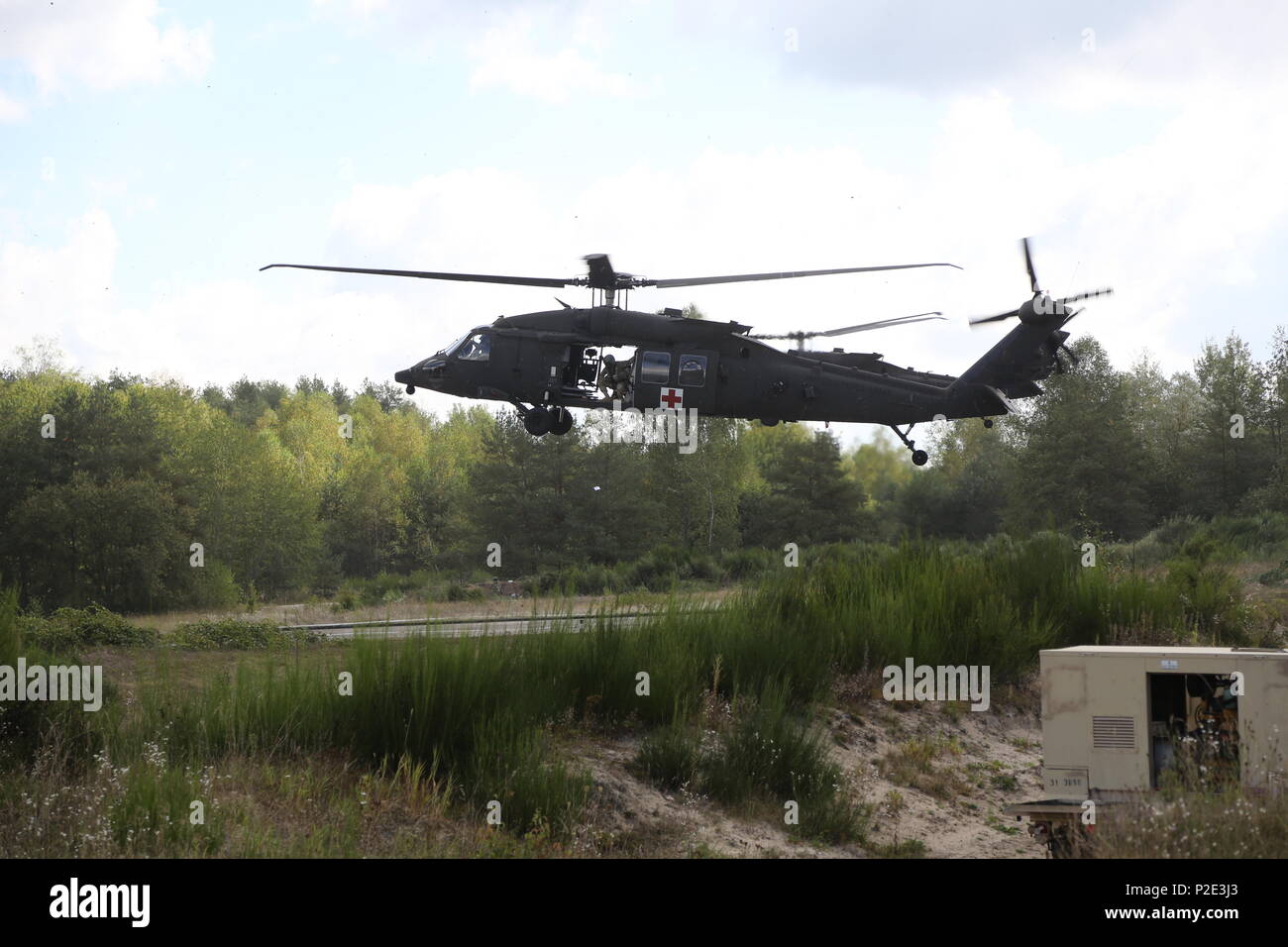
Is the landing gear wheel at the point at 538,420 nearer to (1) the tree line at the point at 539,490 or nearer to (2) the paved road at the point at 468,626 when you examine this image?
(2) the paved road at the point at 468,626

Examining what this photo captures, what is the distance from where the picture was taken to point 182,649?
60.6 feet

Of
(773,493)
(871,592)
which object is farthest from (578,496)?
(871,592)

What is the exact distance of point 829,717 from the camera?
698 inches

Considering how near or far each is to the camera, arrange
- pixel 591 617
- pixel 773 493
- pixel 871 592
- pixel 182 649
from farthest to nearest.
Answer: pixel 773 493 < pixel 871 592 < pixel 182 649 < pixel 591 617

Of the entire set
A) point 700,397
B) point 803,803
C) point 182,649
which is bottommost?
point 803,803

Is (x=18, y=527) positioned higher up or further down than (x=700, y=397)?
further down

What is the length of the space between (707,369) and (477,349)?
15.3 feet

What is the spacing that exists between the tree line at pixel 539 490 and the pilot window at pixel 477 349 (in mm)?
13537

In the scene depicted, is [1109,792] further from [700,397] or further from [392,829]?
[700,397]

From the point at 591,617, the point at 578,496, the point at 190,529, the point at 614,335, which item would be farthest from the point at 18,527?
the point at 591,617

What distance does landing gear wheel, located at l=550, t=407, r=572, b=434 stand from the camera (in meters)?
25.0

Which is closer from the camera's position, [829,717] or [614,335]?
[829,717]
